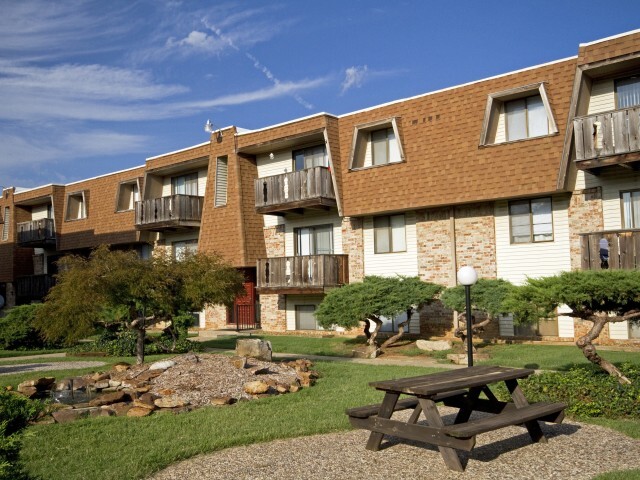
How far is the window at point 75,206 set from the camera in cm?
3734

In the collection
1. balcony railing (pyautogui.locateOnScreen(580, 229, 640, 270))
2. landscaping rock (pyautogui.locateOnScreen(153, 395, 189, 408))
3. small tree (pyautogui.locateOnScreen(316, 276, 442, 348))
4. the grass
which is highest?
balcony railing (pyautogui.locateOnScreen(580, 229, 640, 270))

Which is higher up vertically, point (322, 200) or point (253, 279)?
point (322, 200)

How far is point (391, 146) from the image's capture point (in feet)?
74.6

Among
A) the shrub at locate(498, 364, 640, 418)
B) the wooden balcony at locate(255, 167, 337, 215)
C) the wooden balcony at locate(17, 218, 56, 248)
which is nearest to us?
the shrub at locate(498, 364, 640, 418)

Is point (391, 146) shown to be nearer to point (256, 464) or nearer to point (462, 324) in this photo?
point (462, 324)

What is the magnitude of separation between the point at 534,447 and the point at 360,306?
10.6 m

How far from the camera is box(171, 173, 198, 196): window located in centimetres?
3105

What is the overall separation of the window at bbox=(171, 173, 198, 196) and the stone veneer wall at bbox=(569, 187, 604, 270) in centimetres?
1799

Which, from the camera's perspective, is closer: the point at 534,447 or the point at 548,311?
the point at 534,447

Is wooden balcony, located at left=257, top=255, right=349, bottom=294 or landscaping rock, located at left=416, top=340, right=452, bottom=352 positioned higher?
wooden balcony, located at left=257, top=255, right=349, bottom=294

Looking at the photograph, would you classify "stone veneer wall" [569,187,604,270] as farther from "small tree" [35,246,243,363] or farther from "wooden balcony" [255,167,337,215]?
"small tree" [35,246,243,363]

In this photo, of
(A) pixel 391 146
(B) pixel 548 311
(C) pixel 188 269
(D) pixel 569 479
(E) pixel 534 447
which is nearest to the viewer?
(D) pixel 569 479

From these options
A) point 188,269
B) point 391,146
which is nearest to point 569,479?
point 188,269

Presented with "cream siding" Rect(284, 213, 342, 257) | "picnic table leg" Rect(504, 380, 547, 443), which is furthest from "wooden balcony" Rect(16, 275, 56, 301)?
"picnic table leg" Rect(504, 380, 547, 443)
